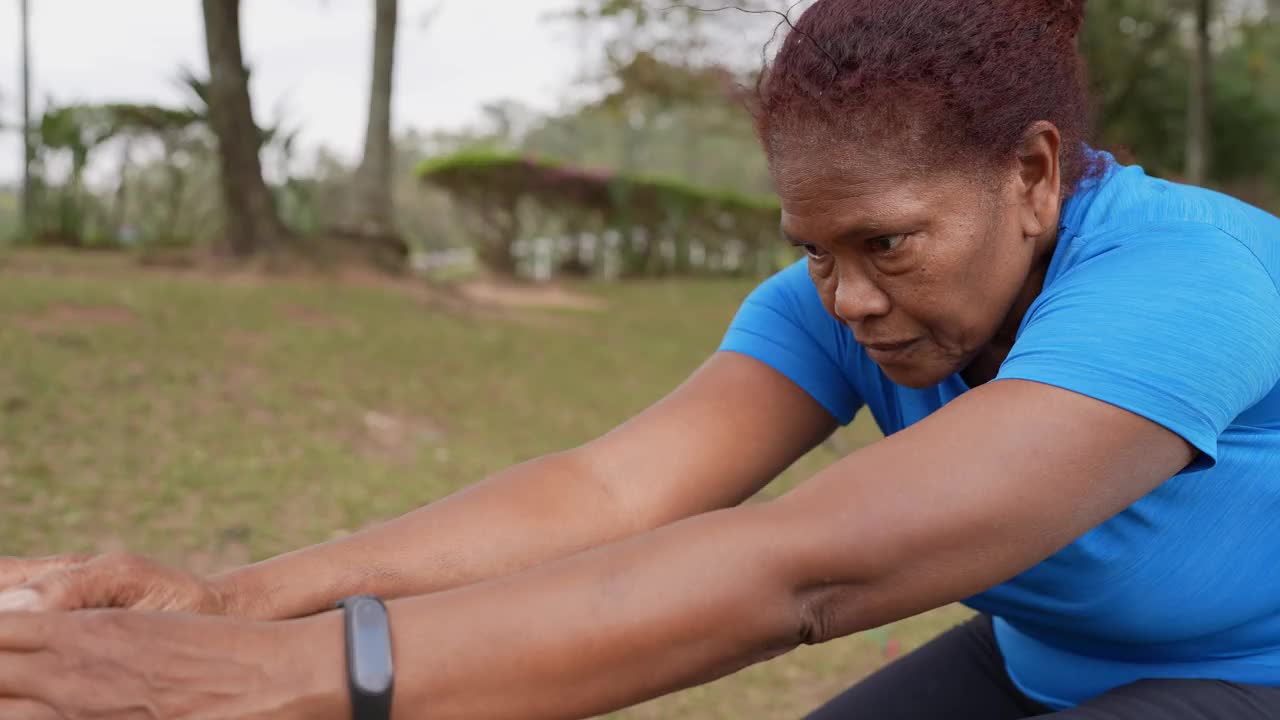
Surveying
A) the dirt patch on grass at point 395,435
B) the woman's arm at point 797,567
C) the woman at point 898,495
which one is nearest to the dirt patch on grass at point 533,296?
the dirt patch on grass at point 395,435

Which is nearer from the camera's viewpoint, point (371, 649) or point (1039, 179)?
point (371, 649)

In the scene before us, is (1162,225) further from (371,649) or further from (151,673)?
(151,673)

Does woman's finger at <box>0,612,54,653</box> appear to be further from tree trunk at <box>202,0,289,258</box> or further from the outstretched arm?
tree trunk at <box>202,0,289,258</box>

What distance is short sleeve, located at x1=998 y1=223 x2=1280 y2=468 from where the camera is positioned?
1.23 meters

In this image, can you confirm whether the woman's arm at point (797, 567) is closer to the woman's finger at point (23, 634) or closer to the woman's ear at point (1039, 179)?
the woman's finger at point (23, 634)

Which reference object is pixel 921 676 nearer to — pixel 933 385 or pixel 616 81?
pixel 933 385

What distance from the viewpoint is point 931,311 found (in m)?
1.58

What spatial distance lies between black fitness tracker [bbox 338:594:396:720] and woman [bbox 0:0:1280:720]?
1 cm

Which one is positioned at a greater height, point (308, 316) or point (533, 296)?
point (308, 316)

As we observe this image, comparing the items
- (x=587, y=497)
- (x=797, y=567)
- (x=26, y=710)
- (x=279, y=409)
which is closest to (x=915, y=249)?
(x=797, y=567)

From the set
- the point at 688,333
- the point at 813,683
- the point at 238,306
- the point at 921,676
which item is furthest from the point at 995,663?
the point at 688,333

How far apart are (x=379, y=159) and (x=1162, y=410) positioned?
1137cm

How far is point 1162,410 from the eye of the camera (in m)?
1.23

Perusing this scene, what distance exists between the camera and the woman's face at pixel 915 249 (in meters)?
1.48
